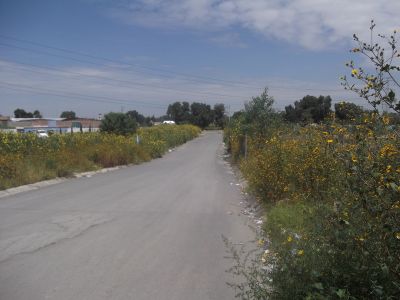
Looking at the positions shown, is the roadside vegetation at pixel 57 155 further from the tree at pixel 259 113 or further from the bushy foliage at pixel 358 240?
the bushy foliage at pixel 358 240

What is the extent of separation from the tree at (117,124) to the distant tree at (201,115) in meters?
81.7

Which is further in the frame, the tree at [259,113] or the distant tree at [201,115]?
the distant tree at [201,115]

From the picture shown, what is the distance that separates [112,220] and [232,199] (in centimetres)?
444

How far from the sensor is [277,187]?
10.4 m

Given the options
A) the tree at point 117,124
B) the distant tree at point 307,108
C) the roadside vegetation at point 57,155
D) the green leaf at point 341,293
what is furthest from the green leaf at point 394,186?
the tree at point 117,124

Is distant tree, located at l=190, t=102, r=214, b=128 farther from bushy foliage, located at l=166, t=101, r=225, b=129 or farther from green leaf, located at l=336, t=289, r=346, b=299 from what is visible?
green leaf, located at l=336, t=289, r=346, b=299

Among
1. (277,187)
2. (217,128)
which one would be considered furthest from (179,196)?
(217,128)

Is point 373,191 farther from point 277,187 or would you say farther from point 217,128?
point 217,128

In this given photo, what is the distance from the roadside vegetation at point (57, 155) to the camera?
612 inches

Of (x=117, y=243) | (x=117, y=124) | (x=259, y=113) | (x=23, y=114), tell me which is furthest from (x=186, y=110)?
(x=117, y=243)

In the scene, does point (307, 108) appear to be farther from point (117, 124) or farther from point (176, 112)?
point (176, 112)

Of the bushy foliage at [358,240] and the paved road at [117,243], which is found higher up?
the bushy foliage at [358,240]

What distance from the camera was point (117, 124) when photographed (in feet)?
129

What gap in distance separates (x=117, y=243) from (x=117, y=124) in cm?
3216
